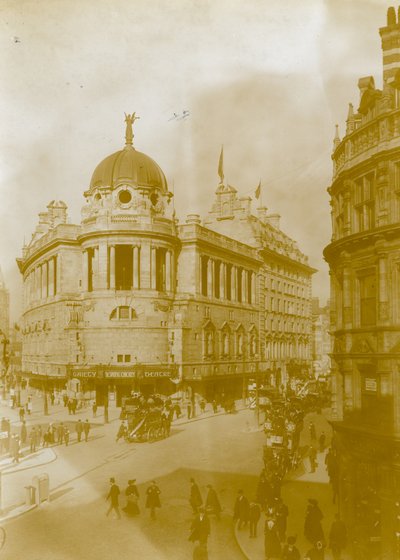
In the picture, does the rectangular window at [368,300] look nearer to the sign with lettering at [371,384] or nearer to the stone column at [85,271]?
the sign with lettering at [371,384]

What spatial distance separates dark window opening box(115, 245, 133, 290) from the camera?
52.2 metres

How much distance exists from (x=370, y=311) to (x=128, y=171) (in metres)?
38.5

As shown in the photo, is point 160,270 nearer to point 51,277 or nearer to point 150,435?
point 51,277

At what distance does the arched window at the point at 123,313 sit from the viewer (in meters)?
50.2

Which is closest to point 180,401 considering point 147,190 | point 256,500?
point 147,190

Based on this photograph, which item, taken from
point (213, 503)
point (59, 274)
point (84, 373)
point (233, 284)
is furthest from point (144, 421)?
point (233, 284)

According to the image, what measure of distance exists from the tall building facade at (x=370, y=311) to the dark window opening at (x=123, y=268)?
1264 inches

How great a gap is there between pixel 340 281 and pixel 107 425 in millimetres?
23062

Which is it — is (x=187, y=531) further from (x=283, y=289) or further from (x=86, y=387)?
(x=283, y=289)

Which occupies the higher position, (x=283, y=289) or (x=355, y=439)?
(x=283, y=289)

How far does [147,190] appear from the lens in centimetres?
5312

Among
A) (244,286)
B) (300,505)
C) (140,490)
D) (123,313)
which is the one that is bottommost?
(300,505)

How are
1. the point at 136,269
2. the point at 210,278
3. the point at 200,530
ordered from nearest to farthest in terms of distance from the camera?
the point at 200,530 < the point at 136,269 < the point at 210,278

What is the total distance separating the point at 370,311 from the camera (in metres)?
19.6
